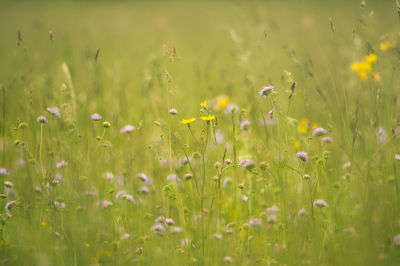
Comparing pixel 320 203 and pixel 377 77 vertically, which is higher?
pixel 377 77

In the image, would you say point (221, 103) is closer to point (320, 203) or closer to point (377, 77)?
point (377, 77)

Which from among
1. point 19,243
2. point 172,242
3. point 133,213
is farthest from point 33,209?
point 172,242

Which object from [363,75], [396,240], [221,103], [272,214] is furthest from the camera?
[221,103]

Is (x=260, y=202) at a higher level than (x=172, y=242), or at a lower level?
higher

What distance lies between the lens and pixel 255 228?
153cm

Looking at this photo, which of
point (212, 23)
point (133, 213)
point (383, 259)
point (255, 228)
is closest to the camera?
point (383, 259)

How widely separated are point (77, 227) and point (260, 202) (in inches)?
28.4

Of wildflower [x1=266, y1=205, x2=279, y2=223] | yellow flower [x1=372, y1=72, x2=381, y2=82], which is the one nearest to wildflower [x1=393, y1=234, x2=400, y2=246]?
wildflower [x1=266, y1=205, x2=279, y2=223]

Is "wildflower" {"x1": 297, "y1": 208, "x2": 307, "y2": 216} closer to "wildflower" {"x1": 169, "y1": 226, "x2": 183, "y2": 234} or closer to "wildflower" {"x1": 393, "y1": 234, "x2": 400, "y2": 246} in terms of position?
"wildflower" {"x1": 393, "y1": 234, "x2": 400, "y2": 246}

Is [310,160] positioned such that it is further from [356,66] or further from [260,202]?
[356,66]

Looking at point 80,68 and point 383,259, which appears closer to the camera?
point 383,259

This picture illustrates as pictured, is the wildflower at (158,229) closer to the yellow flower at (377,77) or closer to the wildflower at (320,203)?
the wildflower at (320,203)

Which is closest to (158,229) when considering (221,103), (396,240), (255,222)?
(255,222)

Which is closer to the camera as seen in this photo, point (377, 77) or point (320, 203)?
point (320, 203)
